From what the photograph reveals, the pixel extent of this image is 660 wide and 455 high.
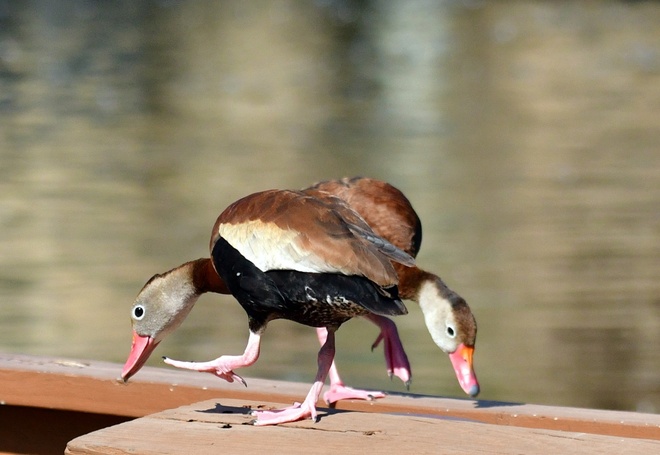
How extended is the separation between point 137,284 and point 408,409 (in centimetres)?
570

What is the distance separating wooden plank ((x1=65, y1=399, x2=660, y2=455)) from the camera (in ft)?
9.98

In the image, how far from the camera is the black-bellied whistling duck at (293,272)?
3498 mm

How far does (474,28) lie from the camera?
144ft

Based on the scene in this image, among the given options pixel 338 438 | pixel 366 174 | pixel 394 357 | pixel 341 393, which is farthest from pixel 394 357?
pixel 366 174

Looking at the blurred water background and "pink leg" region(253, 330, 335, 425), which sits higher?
the blurred water background

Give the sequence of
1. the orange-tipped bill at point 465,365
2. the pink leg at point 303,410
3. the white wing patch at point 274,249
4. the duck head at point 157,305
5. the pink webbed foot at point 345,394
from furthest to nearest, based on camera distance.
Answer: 1. the pink webbed foot at point 345,394
2. the orange-tipped bill at point 465,365
3. the duck head at point 157,305
4. the white wing patch at point 274,249
5. the pink leg at point 303,410

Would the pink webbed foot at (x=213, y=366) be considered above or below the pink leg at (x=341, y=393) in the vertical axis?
above

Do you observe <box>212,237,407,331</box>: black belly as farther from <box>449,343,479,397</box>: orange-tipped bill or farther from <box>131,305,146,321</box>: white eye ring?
<box>449,343,479,397</box>: orange-tipped bill

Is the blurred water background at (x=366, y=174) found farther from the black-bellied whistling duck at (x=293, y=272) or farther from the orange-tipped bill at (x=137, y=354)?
the black-bellied whistling duck at (x=293, y=272)

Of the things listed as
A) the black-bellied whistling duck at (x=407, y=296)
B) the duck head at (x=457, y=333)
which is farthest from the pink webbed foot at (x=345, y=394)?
the duck head at (x=457, y=333)

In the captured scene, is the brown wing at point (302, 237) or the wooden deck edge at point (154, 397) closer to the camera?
the brown wing at point (302, 237)

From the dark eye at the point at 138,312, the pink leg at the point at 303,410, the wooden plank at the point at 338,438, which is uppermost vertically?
the dark eye at the point at 138,312

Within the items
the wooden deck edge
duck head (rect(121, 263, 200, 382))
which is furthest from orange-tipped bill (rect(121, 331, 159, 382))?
the wooden deck edge

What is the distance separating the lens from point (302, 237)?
3574 mm
